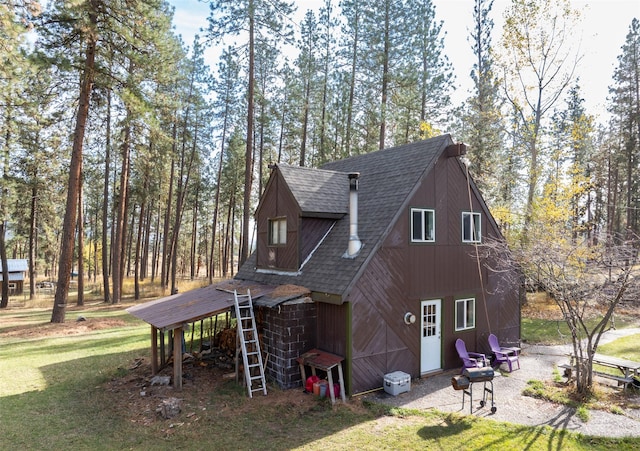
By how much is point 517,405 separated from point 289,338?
5.72 metres

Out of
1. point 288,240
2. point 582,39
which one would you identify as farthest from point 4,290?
point 582,39

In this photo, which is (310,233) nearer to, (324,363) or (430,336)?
(324,363)

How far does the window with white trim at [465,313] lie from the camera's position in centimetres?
1189

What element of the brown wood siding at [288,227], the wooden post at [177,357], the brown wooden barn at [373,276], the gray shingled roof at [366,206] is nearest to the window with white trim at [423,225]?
the brown wooden barn at [373,276]

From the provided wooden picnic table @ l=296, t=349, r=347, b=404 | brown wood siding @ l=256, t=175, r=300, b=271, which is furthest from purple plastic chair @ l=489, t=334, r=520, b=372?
brown wood siding @ l=256, t=175, r=300, b=271

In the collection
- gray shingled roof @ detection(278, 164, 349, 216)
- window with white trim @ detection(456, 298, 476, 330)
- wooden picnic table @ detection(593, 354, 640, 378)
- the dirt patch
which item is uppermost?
gray shingled roof @ detection(278, 164, 349, 216)

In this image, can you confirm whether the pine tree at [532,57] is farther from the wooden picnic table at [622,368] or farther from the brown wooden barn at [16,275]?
the brown wooden barn at [16,275]

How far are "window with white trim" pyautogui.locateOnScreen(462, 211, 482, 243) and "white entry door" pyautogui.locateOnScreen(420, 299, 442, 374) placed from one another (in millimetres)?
2599

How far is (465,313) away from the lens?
39.5ft

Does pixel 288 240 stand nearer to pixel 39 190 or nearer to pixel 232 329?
pixel 232 329

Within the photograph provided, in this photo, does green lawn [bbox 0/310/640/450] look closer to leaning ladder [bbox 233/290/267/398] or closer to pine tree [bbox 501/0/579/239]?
leaning ladder [bbox 233/290/267/398]

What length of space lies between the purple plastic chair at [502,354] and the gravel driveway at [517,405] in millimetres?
331

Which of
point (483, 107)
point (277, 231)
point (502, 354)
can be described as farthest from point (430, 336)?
point (483, 107)

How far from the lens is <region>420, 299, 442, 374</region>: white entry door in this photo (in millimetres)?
10852
